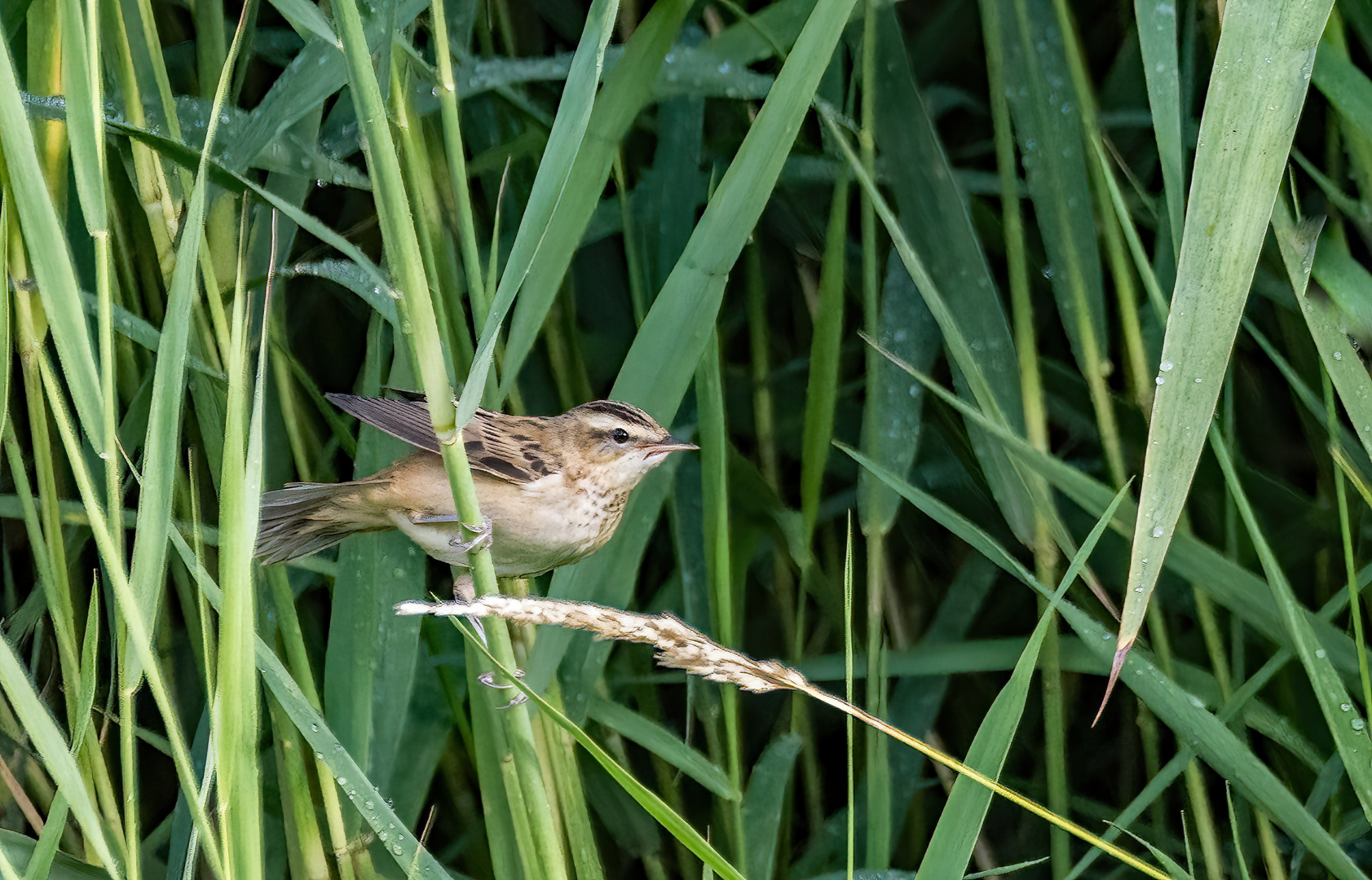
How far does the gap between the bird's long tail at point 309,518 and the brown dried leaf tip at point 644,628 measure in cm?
61

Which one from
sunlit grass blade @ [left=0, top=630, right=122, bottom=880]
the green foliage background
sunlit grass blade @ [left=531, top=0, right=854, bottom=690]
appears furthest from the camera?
sunlit grass blade @ [left=531, top=0, right=854, bottom=690]

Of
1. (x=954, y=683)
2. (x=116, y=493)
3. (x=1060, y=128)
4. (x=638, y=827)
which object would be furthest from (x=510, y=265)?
(x=954, y=683)

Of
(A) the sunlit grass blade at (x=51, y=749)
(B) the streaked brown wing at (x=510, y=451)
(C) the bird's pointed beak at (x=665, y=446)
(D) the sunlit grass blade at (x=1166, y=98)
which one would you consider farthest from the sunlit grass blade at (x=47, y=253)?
(D) the sunlit grass blade at (x=1166, y=98)

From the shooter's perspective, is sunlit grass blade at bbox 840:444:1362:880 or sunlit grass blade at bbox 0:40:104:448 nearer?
sunlit grass blade at bbox 0:40:104:448

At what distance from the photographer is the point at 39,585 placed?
1.58 meters

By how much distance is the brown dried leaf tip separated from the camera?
76 cm

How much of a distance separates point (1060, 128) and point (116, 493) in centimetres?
127

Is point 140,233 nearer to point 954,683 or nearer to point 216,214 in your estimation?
point 216,214

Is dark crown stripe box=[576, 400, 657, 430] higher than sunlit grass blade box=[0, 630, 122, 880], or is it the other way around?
dark crown stripe box=[576, 400, 657, 430]

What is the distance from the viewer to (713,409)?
51.9 inches

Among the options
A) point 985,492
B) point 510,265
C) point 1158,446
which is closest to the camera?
point 510,265

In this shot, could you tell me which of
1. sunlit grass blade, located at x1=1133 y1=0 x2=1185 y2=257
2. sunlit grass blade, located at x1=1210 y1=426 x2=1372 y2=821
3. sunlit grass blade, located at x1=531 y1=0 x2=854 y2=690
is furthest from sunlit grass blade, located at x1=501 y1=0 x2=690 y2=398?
sunlit grass blade, located at x1=1210 y1=426 x2=1372 y2=821

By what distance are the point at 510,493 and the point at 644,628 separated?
63cm

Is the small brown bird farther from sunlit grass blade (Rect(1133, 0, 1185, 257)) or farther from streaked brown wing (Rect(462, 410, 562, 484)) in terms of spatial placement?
sunlit grass blade (Rect(1133, 0, 1185, 257))
